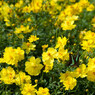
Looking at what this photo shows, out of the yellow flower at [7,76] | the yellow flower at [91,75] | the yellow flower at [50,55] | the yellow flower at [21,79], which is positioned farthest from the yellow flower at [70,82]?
the yellow flower at [7,76]

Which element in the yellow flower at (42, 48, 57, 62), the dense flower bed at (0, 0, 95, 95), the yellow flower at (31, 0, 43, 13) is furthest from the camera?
the yellow flower at (31, 0, 43, 13)

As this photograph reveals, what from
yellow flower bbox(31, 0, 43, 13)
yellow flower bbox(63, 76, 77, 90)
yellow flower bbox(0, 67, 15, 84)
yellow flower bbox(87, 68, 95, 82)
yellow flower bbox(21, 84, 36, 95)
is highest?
yellow flower bbox(31, 0, 43, 13)

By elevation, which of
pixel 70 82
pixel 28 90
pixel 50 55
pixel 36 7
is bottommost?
pixel 28 90

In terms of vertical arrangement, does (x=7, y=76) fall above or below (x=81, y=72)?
below

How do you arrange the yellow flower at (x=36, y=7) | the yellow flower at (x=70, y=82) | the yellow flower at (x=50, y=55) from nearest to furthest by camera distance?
the yellow flower at (x=70, y=82) < the yellow flower at (x=50, y=55) < the yellow flower at (x=36, y=7)

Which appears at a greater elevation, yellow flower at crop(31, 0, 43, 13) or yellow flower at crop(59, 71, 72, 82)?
yellow flower at crop(31, 0, 43, 13)

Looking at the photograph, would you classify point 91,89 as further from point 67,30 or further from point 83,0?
point 83,0

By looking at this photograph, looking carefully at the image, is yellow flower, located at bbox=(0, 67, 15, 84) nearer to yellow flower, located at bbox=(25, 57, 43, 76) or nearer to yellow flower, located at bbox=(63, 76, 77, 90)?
yellow flower, located at bbox=(25, 57, 43, 76)

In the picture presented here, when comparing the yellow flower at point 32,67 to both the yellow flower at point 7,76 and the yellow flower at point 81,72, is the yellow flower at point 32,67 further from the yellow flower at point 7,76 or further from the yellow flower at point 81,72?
the yellow flower at point 81,72

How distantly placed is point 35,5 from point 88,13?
4.07 ft

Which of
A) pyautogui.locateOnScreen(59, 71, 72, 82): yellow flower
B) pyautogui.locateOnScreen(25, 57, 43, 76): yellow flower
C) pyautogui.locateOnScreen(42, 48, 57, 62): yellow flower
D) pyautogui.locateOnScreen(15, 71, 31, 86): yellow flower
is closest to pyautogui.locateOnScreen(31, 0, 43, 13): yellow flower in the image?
pyautogui.locateOnScreen(42, 48, 57, 62): yellow flower

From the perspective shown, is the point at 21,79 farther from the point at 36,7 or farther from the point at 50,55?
the point at 36,7

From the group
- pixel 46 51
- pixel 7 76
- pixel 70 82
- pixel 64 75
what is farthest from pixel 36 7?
pixel 70 82

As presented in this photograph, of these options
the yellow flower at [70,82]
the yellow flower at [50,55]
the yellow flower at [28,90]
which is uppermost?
the yellow flower at [50,55]
